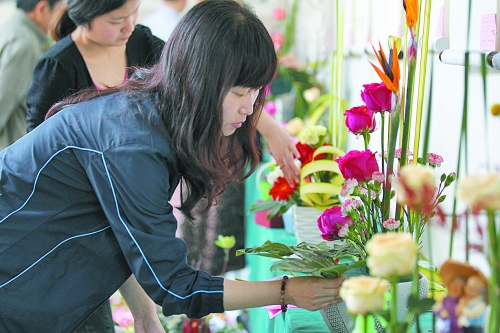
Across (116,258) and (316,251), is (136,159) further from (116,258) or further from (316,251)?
(316,251)

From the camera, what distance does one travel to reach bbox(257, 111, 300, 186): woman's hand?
166cm

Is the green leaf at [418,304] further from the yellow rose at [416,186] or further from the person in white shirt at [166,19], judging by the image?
the person in white shirt at [166,19]

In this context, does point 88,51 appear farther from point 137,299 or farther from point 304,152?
point 137,299

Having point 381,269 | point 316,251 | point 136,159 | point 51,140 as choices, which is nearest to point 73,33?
point 51,140

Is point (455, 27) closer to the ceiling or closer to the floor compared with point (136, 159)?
closer to the ceiling

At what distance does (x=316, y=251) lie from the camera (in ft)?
3.48

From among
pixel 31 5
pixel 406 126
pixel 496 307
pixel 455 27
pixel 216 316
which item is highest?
pixel 31 5

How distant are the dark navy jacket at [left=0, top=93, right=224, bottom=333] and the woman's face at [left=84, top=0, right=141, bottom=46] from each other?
609 millimetres

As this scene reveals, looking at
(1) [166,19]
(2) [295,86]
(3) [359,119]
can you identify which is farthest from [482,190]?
(1) [166,19]

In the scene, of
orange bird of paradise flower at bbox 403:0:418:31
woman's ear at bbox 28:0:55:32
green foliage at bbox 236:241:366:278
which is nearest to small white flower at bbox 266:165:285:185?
green foliage at bbox 236:241:366:278

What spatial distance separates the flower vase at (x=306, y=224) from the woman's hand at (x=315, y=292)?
0.45 metres

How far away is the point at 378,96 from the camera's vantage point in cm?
102

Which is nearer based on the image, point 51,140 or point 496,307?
point 496,307

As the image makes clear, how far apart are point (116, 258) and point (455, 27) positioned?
82 centimetres
